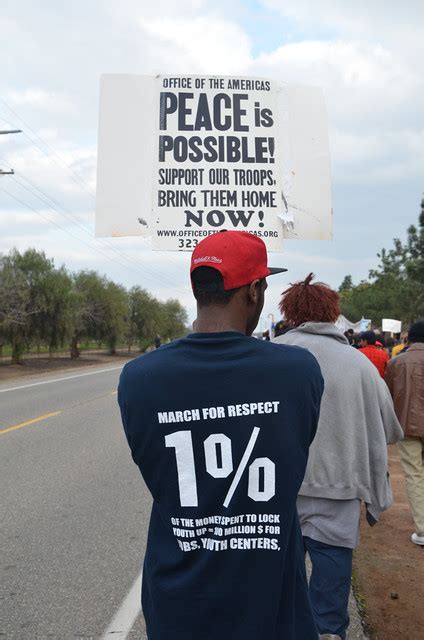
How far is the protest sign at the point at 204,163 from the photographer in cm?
418

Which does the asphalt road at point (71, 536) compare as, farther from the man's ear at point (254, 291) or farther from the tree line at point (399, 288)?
the tree line at point (399, 288)

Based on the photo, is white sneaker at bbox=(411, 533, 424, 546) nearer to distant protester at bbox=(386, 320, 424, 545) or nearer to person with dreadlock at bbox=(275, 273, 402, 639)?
distant protester at bbox=(386, 320, 424, 545)

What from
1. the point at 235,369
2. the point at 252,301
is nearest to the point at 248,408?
the point at 235,369

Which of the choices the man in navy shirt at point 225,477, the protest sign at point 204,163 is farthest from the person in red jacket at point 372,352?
the man in navy shirt at point 225,477

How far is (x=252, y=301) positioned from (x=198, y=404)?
37 centimetres

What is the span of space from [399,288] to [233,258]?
43.8 meters

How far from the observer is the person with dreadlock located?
301cm

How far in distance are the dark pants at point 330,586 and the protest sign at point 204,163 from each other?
2.03 metres

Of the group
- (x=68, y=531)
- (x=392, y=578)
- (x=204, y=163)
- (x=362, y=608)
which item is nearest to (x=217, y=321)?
(x=204, y=163)

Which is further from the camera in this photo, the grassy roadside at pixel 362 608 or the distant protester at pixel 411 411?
the distant protester at pixel 411 411

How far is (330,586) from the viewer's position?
2.99 m

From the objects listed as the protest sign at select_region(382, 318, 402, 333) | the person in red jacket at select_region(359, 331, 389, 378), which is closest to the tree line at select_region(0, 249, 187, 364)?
the protest sign at select_region(382, 318, 402, 333)

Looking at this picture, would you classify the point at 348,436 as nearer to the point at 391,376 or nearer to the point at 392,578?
the point at 392,578

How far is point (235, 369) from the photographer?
1714mm
